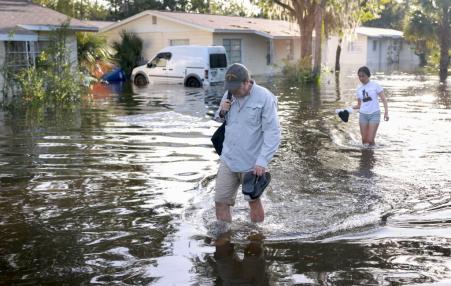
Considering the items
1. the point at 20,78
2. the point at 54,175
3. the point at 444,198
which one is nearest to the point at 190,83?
the point at 20,78

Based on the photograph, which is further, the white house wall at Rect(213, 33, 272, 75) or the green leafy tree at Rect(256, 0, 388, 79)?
the white house wall at Rect(213, 33, 272, 75)

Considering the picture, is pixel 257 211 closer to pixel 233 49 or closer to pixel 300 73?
pixel 300 73

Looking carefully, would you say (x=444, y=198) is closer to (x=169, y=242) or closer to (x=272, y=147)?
(x=272, y=147)

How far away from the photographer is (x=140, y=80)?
29.9 metres

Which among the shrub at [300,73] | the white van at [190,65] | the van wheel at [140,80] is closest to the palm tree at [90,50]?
the van wheel at [140,80]

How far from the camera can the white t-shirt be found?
35.7 ft

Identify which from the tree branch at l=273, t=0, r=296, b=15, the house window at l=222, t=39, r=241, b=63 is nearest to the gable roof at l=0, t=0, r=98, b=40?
the tree branch at l=273, t=0, r=296, b=15

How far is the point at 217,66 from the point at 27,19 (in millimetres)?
9160

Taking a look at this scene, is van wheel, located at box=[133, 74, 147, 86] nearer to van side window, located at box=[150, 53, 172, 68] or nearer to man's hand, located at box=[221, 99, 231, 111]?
van side window, located at box=[150, 53, 172, 68]

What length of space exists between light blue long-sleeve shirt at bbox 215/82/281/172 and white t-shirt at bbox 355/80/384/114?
17.9 ft

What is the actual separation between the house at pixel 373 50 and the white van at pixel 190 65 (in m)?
24.1

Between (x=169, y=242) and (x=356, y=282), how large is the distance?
2030 millimetres

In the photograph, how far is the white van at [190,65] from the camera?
2717cm

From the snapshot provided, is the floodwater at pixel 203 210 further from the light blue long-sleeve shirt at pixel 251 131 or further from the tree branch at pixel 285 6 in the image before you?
the tree branch at pixel 285 6
